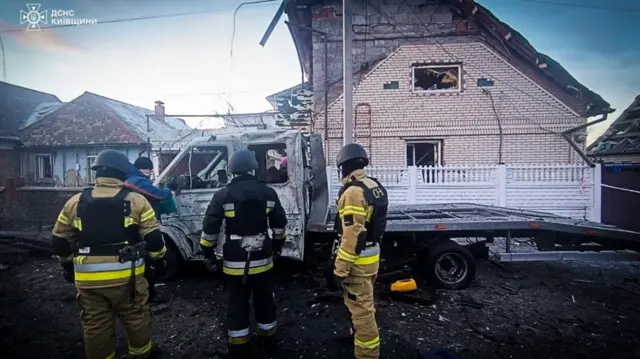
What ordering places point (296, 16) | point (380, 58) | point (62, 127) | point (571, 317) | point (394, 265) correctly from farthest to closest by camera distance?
point (62, 127) → point (296, 16) → point (380, 58) → point (394, 265) → point (571, 317)

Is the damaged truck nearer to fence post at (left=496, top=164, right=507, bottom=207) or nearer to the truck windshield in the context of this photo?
the truck windshield

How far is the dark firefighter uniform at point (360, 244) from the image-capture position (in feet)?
8.14

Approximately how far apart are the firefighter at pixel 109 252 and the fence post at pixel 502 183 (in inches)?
304

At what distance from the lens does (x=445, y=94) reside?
9656 millimetres

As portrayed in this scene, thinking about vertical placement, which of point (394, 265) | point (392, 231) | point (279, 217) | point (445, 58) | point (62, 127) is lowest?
point (394, 265)

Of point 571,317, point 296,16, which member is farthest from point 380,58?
point 571,317

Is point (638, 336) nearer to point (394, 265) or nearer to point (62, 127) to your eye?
point (394, 265)

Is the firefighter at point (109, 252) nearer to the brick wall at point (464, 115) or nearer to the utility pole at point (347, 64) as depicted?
the utility pole at point (347, 64)

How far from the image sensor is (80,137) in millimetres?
13258

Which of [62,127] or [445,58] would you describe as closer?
[445,58]

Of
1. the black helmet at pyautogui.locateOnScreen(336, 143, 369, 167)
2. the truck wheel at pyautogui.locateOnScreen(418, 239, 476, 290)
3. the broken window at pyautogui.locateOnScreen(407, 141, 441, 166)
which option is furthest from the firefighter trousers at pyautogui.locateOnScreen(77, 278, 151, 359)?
the broken window at pyautogui.locateOnScreen(407, 141, 441, 166)

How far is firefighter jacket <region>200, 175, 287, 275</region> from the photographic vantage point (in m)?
2.74

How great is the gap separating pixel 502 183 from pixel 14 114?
53.3ft

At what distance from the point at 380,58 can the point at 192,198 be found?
820cm
